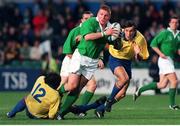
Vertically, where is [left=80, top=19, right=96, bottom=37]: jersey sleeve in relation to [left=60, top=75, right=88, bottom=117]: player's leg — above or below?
above

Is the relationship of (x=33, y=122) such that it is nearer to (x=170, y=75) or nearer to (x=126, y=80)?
(x=126, y=80)

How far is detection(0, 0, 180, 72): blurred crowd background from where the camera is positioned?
94.0 feet

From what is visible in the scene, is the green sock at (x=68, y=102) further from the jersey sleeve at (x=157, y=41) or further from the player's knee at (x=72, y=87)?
the jersey sleeve at (x=157, y=41)

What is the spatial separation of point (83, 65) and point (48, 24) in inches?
569

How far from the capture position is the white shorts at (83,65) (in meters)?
15.8

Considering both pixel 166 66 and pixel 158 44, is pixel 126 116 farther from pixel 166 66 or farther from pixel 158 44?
pixel 158 44

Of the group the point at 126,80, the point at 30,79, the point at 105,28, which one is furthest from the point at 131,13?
the point at 105,28

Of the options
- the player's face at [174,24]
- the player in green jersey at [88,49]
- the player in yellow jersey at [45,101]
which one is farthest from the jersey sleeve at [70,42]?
the player's face at [174,24]

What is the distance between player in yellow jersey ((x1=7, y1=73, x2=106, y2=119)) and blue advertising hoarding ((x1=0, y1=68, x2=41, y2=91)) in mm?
11905

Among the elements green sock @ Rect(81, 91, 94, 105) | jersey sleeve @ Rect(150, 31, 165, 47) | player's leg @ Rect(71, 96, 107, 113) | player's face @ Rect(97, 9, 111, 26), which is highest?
player's face @ Rect(97, 9, 111, 26)

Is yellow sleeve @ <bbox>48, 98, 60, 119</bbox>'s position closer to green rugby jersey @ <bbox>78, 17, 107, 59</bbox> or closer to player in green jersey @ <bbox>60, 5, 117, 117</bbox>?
player in green jersey @ <bbox>60, 5, 117, 117</bbox>

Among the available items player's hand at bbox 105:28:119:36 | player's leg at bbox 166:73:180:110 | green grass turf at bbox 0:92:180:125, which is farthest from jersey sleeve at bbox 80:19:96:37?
player's leg at bbox 166:73:180:110

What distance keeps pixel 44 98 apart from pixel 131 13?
47.3 feet

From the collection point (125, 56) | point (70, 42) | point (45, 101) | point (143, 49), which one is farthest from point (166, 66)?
point (45, 101)
